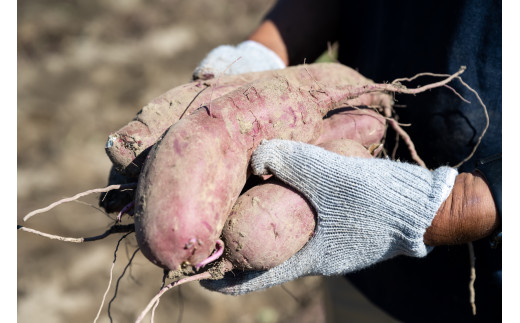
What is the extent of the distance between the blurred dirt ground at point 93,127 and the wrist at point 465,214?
1.88 m

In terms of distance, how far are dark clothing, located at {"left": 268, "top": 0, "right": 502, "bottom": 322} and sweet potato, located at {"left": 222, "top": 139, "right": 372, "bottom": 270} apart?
0.73 m

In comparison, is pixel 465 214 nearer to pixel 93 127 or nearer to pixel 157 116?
pixel 157 116

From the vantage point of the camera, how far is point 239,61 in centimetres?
196

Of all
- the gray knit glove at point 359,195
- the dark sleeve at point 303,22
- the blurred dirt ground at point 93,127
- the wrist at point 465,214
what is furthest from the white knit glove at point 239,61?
the blurred dirt ground at point 93,127

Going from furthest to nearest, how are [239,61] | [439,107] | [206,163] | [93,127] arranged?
[93,127], [239,61], [439,107], [206,163]

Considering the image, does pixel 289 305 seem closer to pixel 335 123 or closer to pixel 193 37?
pixel 335 123

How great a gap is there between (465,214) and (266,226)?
65 centimetres

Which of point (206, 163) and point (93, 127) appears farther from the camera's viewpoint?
point (93, 127)

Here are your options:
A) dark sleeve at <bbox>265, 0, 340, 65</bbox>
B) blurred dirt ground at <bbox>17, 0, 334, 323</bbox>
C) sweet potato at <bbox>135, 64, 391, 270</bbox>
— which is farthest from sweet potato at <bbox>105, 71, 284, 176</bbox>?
blurred dirt ground at <bbox>17, 0, 334, 323</bbox>

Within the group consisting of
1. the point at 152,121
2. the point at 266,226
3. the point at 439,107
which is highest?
the point at 439,107

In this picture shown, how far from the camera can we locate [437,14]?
5.55ft

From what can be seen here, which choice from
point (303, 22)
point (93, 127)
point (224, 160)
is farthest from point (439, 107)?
point (93, 127)

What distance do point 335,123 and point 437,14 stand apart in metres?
0.59

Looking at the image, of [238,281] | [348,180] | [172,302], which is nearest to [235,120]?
[348,180]
